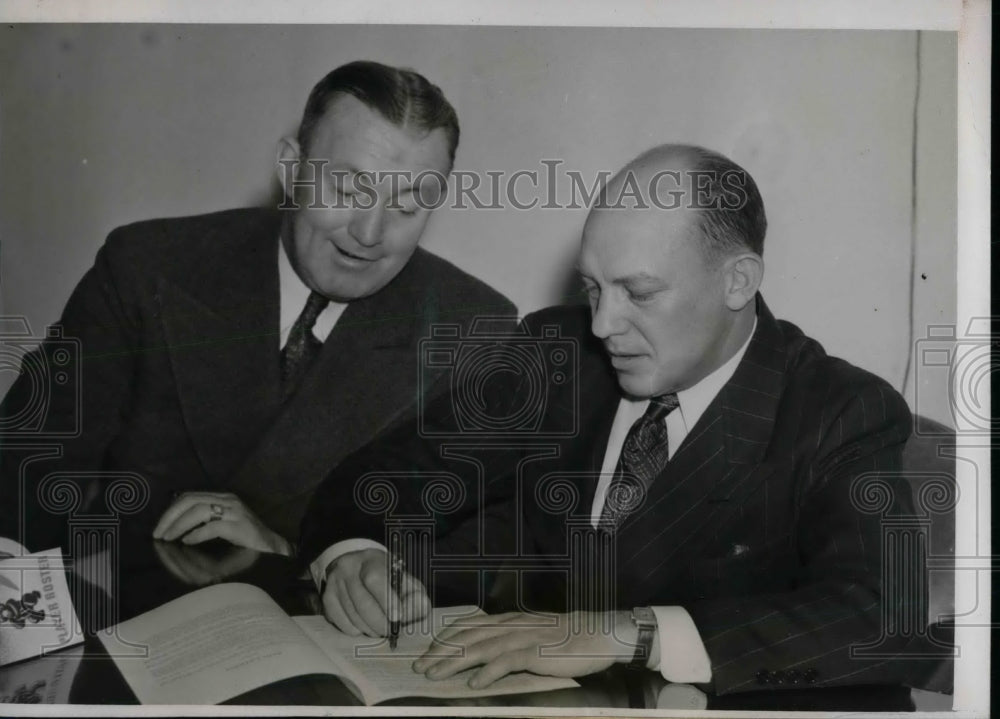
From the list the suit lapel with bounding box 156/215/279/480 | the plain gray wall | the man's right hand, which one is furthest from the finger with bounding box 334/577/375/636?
the plain gray wall

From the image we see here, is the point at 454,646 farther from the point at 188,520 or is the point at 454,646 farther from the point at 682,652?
the point at 188,520

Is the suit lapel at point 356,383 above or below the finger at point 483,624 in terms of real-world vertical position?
above

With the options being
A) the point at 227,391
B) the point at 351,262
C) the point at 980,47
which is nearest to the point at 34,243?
the point at 227,391

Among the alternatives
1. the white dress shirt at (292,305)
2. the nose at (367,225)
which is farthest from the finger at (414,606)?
the nose at (367,225)

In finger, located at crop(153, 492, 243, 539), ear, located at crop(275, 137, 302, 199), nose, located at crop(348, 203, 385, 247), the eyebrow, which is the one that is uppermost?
ear, located at crop(275, 137, 302, 199)

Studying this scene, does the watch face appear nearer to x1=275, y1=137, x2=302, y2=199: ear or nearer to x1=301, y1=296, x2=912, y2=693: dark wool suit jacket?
x1=301, y1=296, x2=912, y2=693: dark wool suit jacket

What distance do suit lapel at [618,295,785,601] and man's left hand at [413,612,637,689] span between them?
0.34ft

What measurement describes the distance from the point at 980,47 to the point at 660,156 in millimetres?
704

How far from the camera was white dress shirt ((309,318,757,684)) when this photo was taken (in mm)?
1933

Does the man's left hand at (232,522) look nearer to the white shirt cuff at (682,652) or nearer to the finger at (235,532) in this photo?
the finger at (235,532)

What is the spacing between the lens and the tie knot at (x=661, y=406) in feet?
6.47

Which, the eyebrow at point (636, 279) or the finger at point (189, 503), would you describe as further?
the finger at point (189, 503)

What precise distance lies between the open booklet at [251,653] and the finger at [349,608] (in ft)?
0.07

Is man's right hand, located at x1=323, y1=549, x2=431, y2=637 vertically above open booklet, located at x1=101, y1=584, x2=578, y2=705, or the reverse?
man's right hand, located at x1=323, y1=549, x2=431, y2=637
